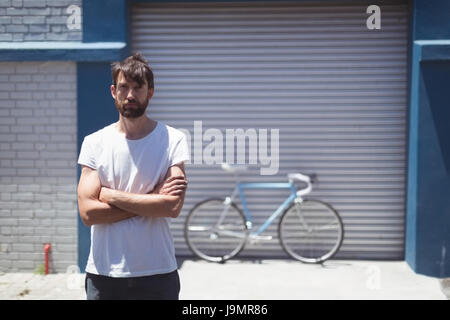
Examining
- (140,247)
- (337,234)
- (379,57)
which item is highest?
(379,57)

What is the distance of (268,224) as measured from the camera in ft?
26.2

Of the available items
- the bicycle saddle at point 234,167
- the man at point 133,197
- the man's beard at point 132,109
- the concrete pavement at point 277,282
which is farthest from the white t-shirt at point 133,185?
the bicycle saddle at point 234,167

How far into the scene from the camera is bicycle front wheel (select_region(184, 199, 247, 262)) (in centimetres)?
801

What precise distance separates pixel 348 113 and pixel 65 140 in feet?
11.0

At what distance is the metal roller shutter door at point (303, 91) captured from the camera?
314 inches

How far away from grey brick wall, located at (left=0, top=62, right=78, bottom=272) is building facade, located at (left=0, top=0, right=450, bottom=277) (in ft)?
0.04

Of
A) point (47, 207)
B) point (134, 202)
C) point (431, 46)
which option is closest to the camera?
point (134, 202)

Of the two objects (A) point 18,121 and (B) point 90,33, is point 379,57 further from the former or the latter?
(A) point 18,121

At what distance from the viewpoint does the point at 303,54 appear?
→ 8016mm

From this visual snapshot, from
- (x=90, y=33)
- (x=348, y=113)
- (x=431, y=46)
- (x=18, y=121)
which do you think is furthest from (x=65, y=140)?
(x=431, y=46)

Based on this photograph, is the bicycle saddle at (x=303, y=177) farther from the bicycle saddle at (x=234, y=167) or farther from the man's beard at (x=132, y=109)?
the man's beard at (x=132, y=109)

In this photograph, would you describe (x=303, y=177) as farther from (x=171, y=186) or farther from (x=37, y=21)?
(x=171, y=186)

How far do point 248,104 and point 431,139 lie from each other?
7.12 ft

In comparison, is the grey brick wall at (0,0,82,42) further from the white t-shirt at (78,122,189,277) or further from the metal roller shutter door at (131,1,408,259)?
the white t-shirt at (78,122,189,277)
